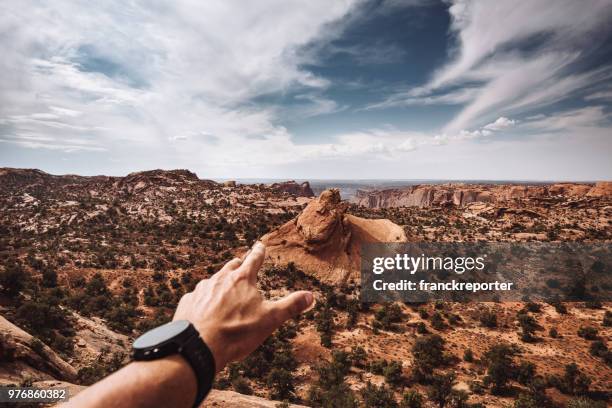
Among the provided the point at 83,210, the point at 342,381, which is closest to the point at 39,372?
the point at 342,381

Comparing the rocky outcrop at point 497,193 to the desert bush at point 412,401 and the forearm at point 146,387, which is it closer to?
the desert bush at point 412,401

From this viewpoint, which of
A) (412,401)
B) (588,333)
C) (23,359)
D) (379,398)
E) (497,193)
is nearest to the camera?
(23,359)

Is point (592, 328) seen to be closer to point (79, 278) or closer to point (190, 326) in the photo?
point (190, 326)

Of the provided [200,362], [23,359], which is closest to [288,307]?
[200,362]

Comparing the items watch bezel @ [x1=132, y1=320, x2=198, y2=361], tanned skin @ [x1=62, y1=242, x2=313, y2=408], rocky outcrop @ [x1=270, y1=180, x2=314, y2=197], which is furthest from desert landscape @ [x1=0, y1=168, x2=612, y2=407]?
rocky outcrop @ [x1=270, y1=180, x2=314, y2=197]

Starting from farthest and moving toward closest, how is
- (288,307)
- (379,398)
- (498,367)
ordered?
(498,367)
(379,398)
(288,307)

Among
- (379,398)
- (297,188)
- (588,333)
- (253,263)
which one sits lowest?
(588,333)

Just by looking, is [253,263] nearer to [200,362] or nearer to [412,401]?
[200,362]
